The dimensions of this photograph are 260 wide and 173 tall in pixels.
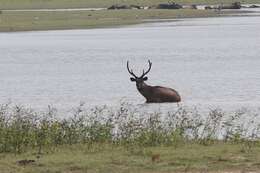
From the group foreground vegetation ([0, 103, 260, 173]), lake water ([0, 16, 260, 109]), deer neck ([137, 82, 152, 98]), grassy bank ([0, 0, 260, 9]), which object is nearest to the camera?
foreground vegetation ([0, 103, 260, 173])

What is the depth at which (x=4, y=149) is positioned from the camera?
12.4 m

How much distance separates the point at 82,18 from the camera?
187 feet

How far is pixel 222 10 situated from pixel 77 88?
47.2m

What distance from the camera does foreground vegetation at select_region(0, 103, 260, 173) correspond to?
11047 millimetres

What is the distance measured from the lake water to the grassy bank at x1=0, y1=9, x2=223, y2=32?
1.72 m

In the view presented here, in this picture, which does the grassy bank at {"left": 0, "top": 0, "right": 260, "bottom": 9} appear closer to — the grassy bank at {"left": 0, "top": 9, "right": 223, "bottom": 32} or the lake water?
the grassy bank at {"left": 0, "top": 9, "right": 223, "bottom": 32}

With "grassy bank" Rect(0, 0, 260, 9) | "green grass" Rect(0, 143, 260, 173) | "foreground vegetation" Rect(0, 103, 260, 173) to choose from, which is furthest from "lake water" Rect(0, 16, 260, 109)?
"grassy bank" Rect(0, 0, 260, 9)

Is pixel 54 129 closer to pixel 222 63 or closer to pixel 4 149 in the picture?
pixel 4 149

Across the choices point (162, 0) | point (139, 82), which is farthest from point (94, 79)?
point (162, 0)

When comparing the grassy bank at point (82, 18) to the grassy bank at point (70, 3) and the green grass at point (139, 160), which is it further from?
the green grass at point (139, 160)

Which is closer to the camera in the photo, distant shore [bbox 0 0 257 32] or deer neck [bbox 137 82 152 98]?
deer neck [bbox 137 82 152 98]

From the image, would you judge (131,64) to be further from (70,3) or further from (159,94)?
(70,3)

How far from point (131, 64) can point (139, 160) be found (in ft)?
68.8

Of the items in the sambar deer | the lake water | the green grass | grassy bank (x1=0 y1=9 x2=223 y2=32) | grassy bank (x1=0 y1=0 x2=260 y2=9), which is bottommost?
the green grass
